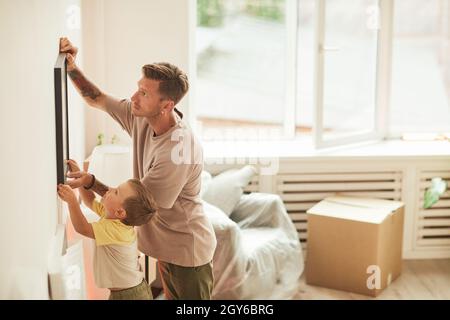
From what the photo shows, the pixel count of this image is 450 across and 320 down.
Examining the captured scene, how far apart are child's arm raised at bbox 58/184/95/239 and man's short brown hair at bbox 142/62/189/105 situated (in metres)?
0.30

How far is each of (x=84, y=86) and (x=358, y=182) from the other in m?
2.08

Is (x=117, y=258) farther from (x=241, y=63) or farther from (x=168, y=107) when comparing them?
(x=241, y=63)

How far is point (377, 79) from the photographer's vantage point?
3.71 m

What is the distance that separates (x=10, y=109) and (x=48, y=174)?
547mm

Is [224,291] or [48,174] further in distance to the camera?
[224,291]

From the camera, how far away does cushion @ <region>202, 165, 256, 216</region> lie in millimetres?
3180

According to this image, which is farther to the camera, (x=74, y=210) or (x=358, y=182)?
(x=358, y=182)

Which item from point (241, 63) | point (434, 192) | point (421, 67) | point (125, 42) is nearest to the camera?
point (125, 42)

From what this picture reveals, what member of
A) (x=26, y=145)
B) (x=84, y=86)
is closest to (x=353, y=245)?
(x=84, y=86)

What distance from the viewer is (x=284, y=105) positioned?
3.76m

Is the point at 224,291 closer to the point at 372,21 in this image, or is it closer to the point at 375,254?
the point at 375,254

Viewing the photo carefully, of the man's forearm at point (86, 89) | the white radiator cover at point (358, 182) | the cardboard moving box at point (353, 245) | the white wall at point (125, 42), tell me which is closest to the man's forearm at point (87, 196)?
the man's forearm at point (86, 89)
